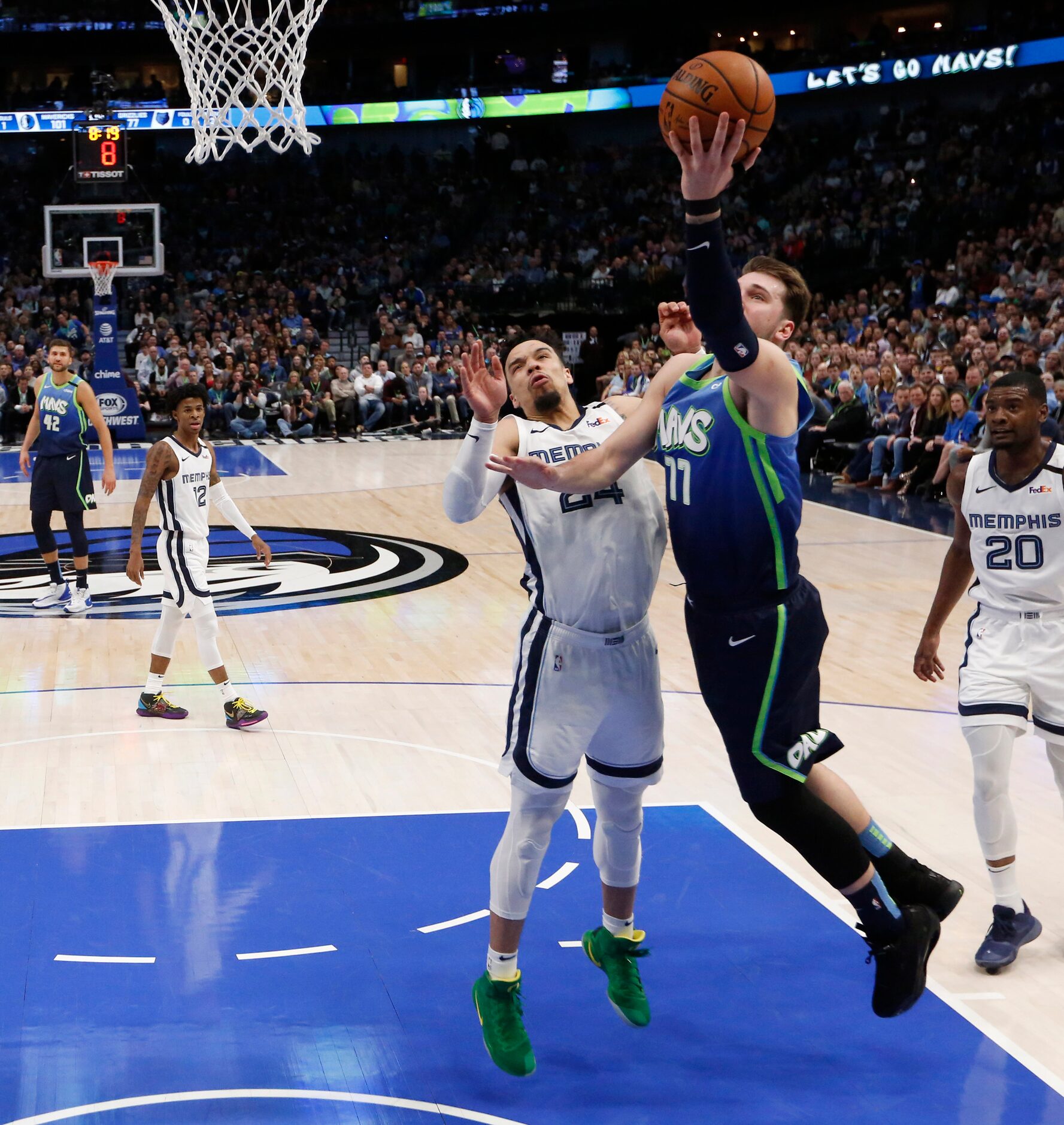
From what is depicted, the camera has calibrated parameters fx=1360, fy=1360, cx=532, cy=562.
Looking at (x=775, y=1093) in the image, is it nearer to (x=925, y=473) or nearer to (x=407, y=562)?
(x=407, y=562)

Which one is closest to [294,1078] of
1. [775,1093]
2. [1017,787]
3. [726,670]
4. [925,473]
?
[775,1093]

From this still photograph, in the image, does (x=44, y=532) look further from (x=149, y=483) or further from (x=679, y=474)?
(x=679, y=474)

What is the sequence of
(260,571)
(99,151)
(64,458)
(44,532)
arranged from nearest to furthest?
(64,458), (44,532), (260,571), (99,151)

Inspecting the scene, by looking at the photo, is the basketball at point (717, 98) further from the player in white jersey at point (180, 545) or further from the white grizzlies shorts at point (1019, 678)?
the player in white jersey at point (180, 545)

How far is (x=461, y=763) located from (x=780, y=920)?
205cm

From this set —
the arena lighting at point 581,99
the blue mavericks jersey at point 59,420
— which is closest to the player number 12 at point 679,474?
the blue mavericks jersey at point 59,420

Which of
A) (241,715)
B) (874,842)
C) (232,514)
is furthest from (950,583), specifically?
(232,514)

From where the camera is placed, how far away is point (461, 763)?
6094 millimetres

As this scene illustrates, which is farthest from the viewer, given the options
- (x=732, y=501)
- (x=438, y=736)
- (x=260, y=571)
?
(x=260, y=571)

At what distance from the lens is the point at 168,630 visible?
6.87 meters

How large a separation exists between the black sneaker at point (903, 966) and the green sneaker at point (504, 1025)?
880mm

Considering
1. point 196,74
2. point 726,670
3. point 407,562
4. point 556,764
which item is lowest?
point 407,562

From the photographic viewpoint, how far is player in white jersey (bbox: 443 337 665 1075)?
3586 millimetres

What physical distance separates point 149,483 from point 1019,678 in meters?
4.30
